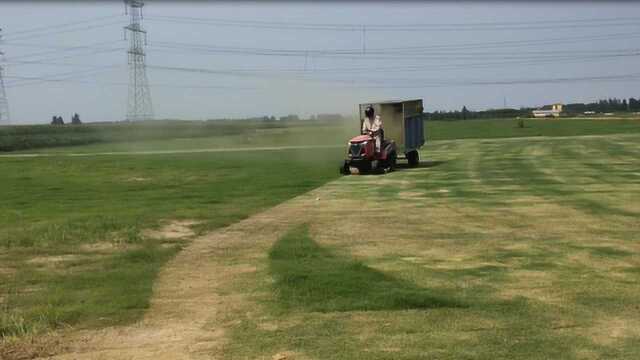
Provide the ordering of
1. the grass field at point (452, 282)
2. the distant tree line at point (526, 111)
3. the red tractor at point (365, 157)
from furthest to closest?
the distant tree line at point (526, 111)
the red tractor at point (365, 157)
the grass field at point (452, 282)

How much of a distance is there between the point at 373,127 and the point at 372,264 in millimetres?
17777

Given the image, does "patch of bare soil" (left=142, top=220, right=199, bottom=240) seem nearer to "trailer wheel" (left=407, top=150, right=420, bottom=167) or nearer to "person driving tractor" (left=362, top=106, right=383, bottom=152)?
"person driving tractor" (left=362, top=106, right=383, bottom=152)

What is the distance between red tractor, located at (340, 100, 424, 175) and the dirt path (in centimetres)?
1434

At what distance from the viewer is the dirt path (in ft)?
20.9

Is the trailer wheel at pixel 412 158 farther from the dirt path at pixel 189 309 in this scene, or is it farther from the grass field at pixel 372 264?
the dirt path at pixel 189 309

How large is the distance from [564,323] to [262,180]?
18.6 meters

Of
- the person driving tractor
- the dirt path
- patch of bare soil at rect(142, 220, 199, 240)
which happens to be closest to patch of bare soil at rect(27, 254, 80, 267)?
the dirt path

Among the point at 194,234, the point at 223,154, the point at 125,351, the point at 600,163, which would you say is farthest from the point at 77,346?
the point at 223,154

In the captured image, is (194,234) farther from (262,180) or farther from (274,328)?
(262,180)

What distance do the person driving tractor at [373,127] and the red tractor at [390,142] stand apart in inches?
6.1

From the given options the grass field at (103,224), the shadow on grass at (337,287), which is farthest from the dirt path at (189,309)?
the shadow on grass at (337,287)

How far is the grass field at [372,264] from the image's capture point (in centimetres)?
659

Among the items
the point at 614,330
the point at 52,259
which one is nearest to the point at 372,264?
the point at 614,330

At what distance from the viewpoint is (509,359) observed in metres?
5.83
